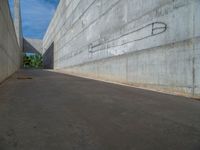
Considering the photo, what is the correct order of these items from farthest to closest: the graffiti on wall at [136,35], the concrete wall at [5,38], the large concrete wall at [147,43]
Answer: the concrete wall at [5,38], the graffiti on wall at [136,35], the large concrete wall at [147,43]

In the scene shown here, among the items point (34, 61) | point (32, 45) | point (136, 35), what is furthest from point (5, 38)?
point (32, 45)

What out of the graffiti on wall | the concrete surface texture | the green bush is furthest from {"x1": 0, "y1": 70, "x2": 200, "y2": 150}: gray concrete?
the concrete surface texture

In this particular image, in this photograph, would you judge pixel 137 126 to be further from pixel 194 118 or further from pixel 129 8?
pixel 129 8

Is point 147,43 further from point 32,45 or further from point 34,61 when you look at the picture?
point 32,45

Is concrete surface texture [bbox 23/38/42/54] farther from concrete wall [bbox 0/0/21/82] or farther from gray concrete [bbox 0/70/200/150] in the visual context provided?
gray concrete [bbox 0/70/200/150]

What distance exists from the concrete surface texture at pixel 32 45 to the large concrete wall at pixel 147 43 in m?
28.4

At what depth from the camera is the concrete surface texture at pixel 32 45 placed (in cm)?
3572

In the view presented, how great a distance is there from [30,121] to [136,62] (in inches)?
164

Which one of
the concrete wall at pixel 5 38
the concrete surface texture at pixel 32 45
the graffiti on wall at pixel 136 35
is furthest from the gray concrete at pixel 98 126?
the concrete surface texture at pixel 32 45

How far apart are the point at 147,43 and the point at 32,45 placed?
A: 115ft

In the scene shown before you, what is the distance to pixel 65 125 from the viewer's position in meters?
2.29

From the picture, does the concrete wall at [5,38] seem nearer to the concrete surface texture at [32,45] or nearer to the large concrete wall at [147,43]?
the large concrete wall at [147,43]

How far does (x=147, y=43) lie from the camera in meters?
5.49

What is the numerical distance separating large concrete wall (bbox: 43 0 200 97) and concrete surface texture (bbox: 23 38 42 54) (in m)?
28.4
